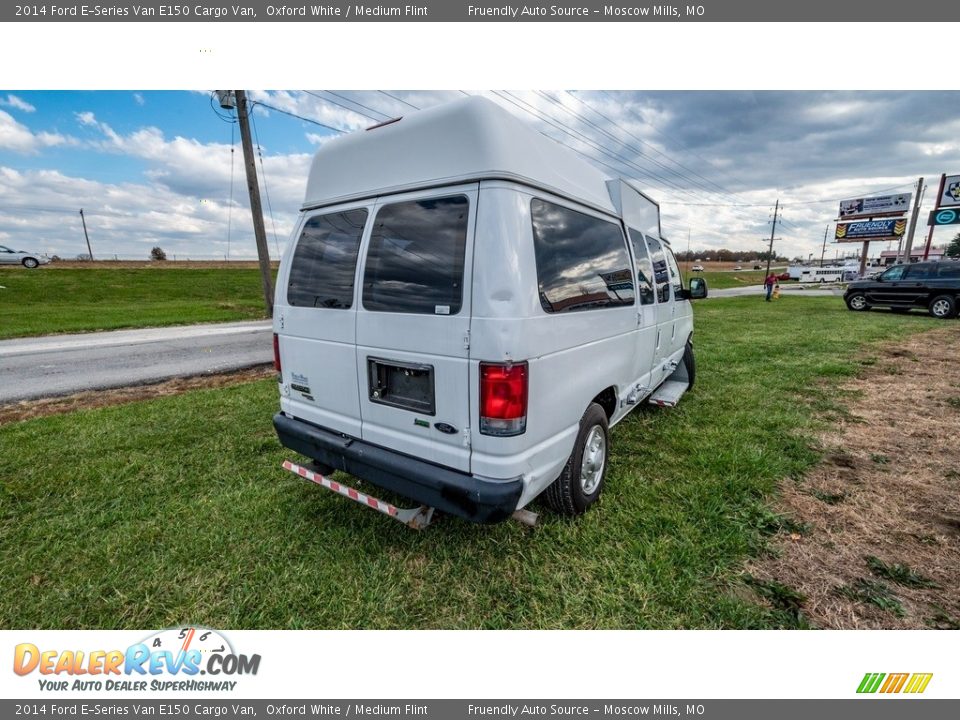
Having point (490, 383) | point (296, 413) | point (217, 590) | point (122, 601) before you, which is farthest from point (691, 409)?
point (122, 601)

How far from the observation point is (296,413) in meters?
3.21

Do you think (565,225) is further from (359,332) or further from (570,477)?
(570,477)

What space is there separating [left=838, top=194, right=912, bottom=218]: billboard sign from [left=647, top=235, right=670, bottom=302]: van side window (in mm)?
58212

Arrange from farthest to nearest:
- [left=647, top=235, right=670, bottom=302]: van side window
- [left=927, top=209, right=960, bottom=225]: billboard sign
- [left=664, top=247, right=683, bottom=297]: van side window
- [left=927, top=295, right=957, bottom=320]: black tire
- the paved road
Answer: [left=927, top=209, right=960, bottom=225]: billboard sign < [left=927, top=295, right=957, bottom=320]: black tire < the paved road < [left=664, top=247, right=683, bottom=297]: van side window < [left=647, top=235, right=670, bottom=302]: van side window

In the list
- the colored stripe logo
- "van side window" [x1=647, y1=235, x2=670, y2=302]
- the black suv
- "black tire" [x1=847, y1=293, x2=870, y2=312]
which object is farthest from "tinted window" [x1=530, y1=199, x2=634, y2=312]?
"black tire" [x1=847, y1=293, x2=870, y2=312]

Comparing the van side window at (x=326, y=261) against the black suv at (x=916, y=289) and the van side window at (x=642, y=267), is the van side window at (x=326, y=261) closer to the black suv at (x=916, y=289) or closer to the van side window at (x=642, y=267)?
the van side window at (x=642, y=267)

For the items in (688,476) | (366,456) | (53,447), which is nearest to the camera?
(366,456)

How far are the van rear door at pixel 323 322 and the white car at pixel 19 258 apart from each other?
39687mm

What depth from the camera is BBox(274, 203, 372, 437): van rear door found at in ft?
9.12

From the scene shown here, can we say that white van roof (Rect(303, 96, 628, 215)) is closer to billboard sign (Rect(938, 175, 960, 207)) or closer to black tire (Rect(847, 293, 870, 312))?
black tire (Rect(847, 293, 870, 312))

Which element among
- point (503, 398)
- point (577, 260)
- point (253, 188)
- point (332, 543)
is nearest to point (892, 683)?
point (503, 398)

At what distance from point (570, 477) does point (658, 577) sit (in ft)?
2.47

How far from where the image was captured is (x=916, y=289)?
15.1 metres

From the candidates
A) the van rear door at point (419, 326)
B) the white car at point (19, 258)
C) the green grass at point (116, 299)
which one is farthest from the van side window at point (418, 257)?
the white car at point (19, 258)
